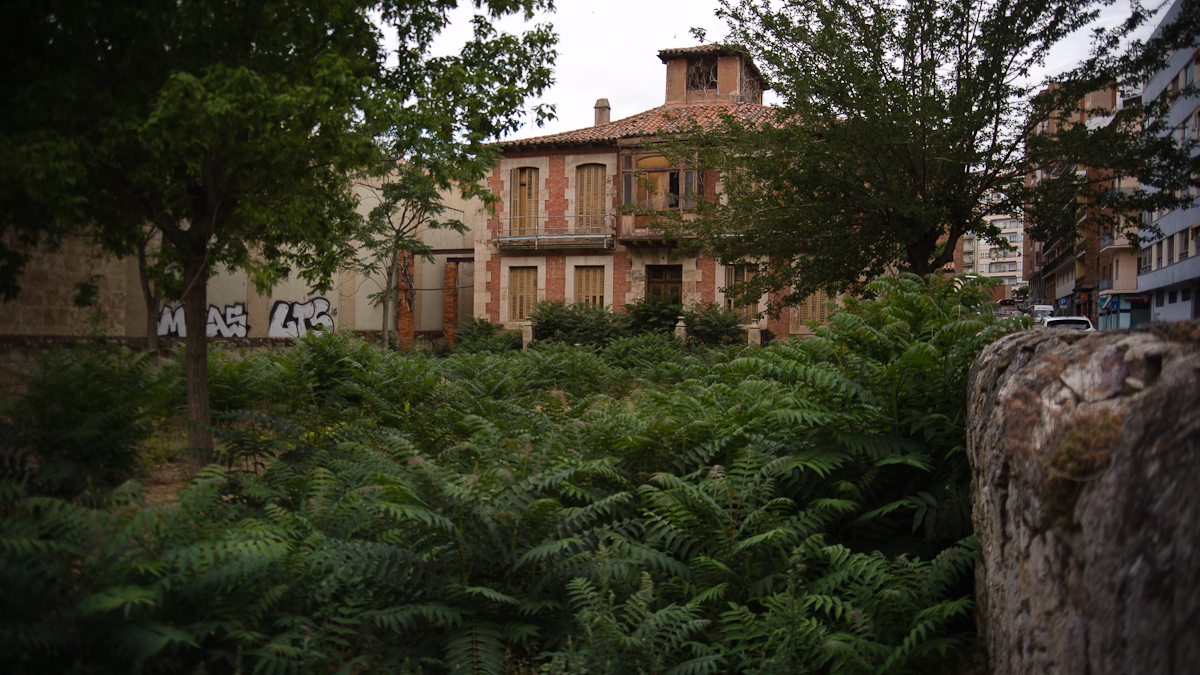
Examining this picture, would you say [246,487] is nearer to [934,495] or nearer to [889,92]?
[934,495]

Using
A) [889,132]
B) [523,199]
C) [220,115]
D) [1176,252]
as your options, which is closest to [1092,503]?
[220,115]

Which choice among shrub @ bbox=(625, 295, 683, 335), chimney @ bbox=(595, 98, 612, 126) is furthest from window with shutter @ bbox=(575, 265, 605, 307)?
chimney @ bbox=(595, 98, 612, 126)

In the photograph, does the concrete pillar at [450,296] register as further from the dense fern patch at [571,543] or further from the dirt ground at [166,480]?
the dense fern patch at [571,543]

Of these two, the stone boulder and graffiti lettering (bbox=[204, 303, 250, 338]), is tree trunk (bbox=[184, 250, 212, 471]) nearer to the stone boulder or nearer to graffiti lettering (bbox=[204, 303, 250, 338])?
the stone boulder

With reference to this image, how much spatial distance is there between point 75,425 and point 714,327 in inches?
742

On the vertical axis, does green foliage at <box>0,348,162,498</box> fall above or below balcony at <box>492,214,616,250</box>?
below

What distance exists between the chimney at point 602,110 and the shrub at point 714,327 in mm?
11010

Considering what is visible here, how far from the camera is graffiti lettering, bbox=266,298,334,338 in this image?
81.9 feet

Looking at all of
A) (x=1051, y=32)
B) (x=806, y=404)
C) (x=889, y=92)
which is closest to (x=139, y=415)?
(x=806, y=404)

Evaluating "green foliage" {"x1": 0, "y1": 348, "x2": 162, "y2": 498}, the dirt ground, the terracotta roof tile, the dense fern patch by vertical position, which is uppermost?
the terracotta roof tile

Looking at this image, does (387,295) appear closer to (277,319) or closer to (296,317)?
(296,317)

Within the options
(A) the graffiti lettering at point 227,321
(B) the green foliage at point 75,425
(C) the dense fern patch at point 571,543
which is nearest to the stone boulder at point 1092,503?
(C) the dense fern patch at point 571,543

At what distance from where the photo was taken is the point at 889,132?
Result: 10797 millimetres

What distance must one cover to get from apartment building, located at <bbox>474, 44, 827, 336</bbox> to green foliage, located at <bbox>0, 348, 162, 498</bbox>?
65.4ft
